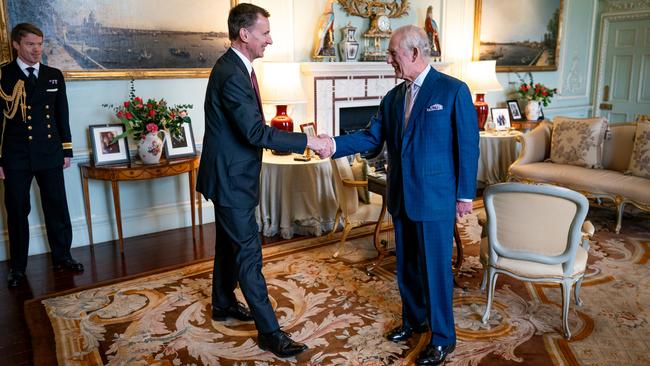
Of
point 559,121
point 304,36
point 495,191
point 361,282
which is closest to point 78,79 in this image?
point 304,36

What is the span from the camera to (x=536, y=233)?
276 centimetres

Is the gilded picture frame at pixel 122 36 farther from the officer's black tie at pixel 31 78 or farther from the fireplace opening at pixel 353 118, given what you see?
the fireplace opening at pixel 353 118

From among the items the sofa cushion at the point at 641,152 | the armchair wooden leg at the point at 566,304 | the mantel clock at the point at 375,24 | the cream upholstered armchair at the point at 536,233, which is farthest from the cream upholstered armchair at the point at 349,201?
the sofa cushion at the point at 641,152

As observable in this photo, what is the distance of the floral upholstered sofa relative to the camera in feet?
15.4

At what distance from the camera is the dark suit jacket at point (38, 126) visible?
355cm

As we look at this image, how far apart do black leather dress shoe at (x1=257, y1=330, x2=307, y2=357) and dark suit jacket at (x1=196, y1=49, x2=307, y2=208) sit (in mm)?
702

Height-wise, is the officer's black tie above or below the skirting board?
above

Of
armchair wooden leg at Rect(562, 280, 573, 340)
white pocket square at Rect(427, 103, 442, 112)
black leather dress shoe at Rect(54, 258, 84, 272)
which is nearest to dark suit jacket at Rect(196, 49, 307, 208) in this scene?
white pocket square at Rect(427, 103, 442, 112)

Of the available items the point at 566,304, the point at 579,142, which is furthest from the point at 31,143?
the point at 579,142

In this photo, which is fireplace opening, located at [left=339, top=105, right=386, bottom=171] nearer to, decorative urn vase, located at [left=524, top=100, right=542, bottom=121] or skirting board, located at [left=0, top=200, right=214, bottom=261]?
skirting board, located at [left=0, top=200, right=214, bottom=261]

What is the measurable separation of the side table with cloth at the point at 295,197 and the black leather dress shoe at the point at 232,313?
1516mm

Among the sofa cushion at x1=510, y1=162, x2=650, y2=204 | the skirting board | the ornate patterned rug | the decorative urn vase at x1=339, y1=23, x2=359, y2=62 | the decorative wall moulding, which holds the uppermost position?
the decorative wall moulding

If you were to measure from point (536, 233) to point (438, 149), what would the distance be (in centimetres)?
83

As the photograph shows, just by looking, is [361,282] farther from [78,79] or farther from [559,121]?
[559,121]
